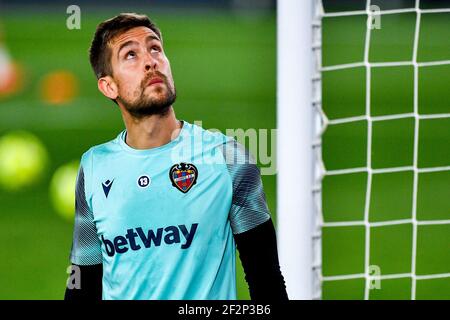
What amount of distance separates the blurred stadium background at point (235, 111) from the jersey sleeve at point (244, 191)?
587 millimetres

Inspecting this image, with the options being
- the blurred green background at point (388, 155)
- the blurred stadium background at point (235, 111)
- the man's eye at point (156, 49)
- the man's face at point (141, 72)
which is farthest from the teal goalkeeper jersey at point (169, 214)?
the blurred green background at point (388, 155)

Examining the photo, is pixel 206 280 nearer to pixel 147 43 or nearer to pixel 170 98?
pixel 170 98

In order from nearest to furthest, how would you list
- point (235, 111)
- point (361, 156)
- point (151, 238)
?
point (151, 238) → point (361, 156) → point (235, 111)

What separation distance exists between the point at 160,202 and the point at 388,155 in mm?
3345

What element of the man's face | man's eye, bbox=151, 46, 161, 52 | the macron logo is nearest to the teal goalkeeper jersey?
the macron logo

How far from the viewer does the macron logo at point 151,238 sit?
6.72 ft

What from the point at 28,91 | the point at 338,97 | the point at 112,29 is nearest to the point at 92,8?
the point at 28,91

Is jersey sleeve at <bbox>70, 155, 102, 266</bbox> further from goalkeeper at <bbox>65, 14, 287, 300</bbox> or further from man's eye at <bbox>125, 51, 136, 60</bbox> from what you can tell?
man's eye at <bbox>125, 51, 136, 60</bbox>

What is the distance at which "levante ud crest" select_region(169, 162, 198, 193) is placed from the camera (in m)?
2.10

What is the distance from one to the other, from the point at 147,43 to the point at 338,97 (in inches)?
173

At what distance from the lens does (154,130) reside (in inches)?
83.6

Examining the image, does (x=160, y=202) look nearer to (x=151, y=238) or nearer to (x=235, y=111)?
(x=151, y=238)

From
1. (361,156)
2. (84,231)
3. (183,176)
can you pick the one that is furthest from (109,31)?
(361,156)
